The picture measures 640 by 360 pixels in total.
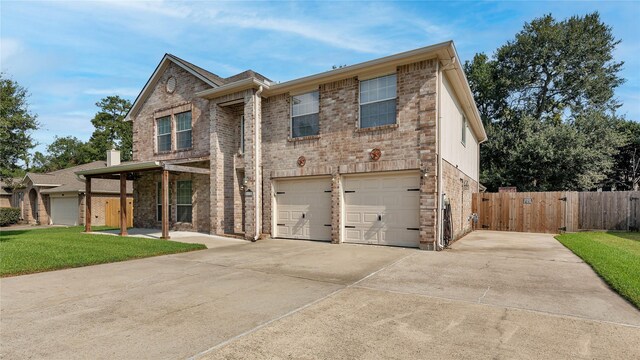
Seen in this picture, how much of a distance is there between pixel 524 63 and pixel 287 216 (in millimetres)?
25743

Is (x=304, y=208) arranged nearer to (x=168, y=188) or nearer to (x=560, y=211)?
(x=168, y=188)

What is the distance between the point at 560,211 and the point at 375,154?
1111 centimetres

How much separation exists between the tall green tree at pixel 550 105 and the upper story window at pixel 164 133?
22.5m

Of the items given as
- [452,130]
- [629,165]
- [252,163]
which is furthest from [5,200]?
[629,165]

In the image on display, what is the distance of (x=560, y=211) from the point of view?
15.3 meters

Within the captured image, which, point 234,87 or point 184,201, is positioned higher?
point 234,87

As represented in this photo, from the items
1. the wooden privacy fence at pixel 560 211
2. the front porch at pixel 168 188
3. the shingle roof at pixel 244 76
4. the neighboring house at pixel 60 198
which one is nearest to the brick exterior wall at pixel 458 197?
the wooden privacy fence at pixel 560 211

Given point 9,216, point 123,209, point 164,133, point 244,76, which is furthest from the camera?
point 9,216

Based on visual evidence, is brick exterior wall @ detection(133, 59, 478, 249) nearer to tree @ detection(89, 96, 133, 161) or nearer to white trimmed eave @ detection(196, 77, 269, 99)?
white trimmed eave @ detection(196, 77, 269, 99)

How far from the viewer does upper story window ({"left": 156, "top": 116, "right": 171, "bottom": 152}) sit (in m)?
16.0

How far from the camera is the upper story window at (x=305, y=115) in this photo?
1177cm

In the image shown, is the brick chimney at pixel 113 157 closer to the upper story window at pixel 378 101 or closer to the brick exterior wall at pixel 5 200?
the upper story window at pixel 378 101

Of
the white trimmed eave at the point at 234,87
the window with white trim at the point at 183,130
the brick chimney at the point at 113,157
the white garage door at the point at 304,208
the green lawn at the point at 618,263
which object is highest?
the white trimmed eave at the point at 234,87

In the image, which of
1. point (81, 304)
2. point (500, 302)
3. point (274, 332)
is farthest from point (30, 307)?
point (500, 302)
